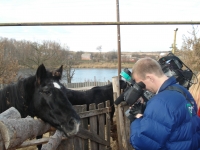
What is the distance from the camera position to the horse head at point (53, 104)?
11.1ft

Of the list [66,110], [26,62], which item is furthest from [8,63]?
[66,110]

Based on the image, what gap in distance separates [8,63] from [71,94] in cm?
1227

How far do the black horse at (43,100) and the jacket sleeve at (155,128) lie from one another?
1607 millimetres

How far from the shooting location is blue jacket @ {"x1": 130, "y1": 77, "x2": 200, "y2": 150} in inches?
73.4

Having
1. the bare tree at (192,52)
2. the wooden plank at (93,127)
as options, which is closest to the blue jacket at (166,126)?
the wooden plank at (93,127)

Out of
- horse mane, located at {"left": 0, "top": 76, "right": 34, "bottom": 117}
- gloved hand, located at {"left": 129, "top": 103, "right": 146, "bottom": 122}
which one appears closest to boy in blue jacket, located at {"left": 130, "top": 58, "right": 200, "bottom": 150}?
gloved hand, located at {"left": 129, "top": 103, "right": 146, "bottom": 122}

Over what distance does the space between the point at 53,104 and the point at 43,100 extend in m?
0.25

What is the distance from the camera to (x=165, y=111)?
189 centimetres

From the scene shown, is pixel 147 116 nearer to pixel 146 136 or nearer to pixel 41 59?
pixel 146 136

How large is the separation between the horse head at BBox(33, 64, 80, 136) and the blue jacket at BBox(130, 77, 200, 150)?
1.56 meters

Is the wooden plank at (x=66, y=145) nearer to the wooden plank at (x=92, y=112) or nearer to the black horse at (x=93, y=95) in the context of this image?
the wooden plank at (x=92, y=112)

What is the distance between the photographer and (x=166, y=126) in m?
1.87

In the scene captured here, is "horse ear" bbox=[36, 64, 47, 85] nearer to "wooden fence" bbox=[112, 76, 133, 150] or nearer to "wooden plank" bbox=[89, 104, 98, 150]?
"wooden plank" bbox=[89, 104, 98, 150]

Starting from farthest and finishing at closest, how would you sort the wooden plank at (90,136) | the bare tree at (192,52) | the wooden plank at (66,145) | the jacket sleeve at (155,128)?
1. the bare tree at (192,52)
2. the wooden plank at (90,136)
3. the wooden plank at (66,145)
4. the jacket sleeve at (155,128)
